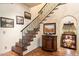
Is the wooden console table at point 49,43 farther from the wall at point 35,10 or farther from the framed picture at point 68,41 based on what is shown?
the wall at point 35,10

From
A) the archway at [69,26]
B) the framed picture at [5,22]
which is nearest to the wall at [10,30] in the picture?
the framed picture at [5,22]

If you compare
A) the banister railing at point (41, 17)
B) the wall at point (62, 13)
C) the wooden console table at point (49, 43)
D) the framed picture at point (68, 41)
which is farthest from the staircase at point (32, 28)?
the framed picture at point (68, 41)

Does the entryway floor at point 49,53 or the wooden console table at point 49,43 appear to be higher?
the wooden console table at point 49,43

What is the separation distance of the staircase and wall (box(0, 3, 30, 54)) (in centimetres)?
11

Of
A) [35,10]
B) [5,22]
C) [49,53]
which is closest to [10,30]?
[5,22]

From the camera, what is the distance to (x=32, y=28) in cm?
204

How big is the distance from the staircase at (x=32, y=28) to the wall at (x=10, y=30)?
108 millimetres

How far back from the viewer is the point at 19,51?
203cm

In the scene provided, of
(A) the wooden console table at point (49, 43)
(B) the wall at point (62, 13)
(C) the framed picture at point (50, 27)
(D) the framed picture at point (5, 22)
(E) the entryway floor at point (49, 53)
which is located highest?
(B) the wall at point (62, 13)

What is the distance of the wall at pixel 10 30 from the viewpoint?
1973 mm

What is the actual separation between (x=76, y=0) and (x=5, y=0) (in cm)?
134

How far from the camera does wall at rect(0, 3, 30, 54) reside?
1973mm

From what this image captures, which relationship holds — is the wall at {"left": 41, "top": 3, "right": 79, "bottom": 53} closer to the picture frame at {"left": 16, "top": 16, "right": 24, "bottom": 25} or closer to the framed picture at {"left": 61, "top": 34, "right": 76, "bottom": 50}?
the framed picture at {"left": 61, "top": 34, "right": 76, "bottom": 50}

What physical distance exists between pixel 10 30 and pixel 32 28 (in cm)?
41
